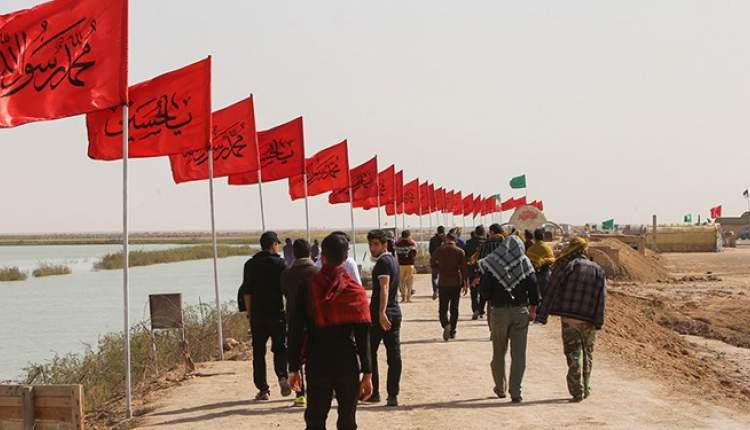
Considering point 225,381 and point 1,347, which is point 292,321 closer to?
point 225,381

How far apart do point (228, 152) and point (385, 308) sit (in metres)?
9.31

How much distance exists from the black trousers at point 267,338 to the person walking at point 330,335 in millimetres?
4086

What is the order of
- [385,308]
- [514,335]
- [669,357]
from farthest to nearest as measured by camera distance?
1. [669,357]
2. [514,335]
3. [385,308]

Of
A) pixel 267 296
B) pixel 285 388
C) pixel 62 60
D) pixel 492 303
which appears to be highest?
pixel 62 60

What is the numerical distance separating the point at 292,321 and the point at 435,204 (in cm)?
5605

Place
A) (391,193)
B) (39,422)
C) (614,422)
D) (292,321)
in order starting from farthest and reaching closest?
(391,193), (614,422), (39,422), (292,321)

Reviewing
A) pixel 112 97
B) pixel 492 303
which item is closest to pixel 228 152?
pixel 112 97

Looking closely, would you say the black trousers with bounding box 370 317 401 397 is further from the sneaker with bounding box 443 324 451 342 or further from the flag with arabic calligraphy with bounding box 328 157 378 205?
the flag with arabic calligraphy with bounding box 328 157 378 205

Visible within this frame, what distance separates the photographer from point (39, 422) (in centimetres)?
865

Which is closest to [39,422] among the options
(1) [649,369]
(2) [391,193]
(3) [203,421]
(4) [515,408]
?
(3) [203,421]

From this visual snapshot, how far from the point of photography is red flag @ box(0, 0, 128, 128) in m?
11.4

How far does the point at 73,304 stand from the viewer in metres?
45.2

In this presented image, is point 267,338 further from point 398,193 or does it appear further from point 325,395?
point 398,193

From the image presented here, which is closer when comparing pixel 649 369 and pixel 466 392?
pixel 466 392
